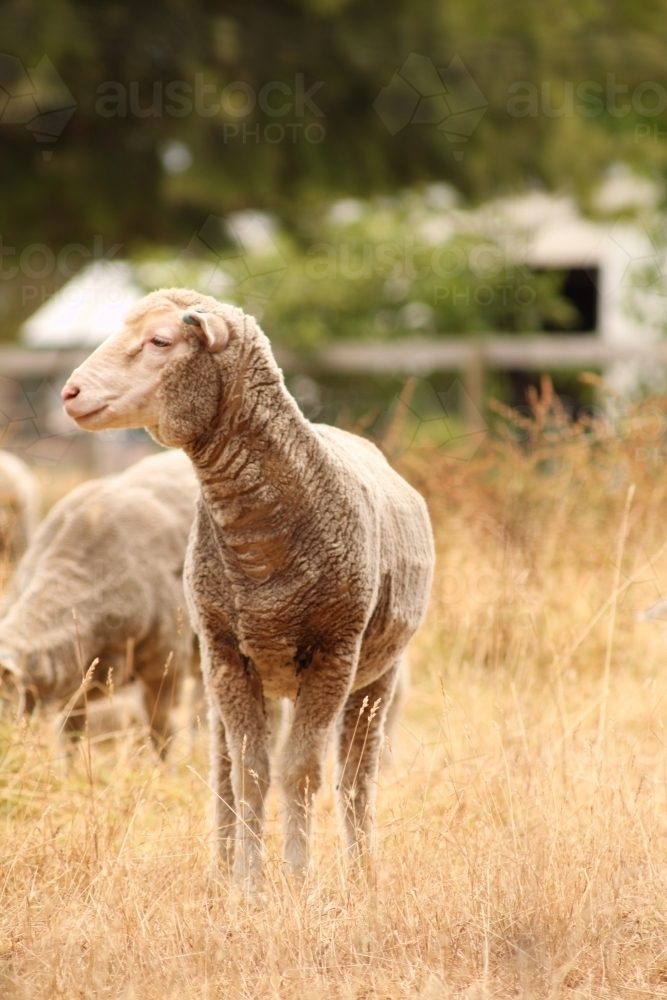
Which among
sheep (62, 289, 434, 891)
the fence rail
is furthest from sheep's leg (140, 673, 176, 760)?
the fence rail

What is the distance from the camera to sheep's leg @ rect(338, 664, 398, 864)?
131 inches

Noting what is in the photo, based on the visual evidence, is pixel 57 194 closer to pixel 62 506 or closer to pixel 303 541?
pixel 62 506

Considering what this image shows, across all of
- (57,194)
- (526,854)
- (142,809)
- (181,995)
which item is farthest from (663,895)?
(57,194)

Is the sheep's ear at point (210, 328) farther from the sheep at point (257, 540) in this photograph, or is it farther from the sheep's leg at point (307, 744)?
A: the sheep's leg at point (307, 744)

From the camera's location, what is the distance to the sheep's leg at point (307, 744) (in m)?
2.99

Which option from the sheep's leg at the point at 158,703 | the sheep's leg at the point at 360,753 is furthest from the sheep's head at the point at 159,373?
the sheep's leg at the point at 158,703

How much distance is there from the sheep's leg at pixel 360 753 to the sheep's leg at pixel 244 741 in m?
0.29

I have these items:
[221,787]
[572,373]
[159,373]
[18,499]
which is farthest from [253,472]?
[572,373]

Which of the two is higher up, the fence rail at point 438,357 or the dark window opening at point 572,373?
the fence rail at point 438,357

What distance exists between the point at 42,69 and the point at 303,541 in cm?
519

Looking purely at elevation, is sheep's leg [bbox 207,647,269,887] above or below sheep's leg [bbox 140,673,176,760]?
above

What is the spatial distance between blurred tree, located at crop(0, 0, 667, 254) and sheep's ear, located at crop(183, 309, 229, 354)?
5137mm

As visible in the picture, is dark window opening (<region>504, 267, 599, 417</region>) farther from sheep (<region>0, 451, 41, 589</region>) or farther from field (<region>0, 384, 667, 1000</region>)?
field (<region>0, 384, 667, 1000</region>)

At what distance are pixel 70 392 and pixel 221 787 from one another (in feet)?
3.57
